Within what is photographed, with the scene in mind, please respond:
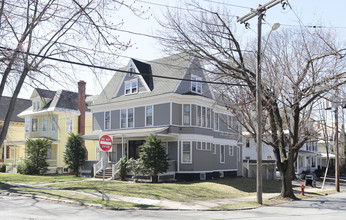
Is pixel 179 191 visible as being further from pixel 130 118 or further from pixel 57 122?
pixel 57 122

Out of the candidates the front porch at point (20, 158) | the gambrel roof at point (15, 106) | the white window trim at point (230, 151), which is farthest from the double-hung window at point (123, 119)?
the gambrel roof at point (15, 106)

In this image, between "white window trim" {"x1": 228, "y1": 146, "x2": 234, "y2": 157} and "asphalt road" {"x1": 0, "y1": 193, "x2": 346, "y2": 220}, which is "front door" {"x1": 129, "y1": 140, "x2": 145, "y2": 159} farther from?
"asphalt road" {"x1": 0, "y1": 193, "x2": 346, "y2": 220}

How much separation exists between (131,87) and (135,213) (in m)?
18.9

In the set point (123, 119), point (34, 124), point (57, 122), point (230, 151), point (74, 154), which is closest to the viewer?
point (123, 119)

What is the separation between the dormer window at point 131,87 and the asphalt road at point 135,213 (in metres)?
16.0

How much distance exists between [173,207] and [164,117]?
13470mm

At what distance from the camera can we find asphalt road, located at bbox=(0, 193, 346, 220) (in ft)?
40.0

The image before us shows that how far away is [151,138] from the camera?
25.6 m

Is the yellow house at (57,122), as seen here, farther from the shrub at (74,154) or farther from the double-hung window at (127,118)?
the double-hung window at (127,118)

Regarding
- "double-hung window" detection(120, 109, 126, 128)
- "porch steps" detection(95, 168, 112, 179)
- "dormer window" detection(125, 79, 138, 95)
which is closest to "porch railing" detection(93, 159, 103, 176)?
"porch steps" detection(95, 168, 112, 179)

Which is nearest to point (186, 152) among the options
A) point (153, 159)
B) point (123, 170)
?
point (153, 159)

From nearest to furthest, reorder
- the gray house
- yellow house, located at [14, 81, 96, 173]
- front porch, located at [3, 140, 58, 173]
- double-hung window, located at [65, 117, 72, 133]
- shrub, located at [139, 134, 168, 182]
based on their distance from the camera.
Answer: shrub, located at [139, 134, 168, 182] → the gray house → front porch, located at [3, 140, 58, 173] → yellow house, located at [14, 81, 96, 173] → double-hung window, located at [65, 117, 72, 133]

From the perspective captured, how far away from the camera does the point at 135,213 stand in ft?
44.3

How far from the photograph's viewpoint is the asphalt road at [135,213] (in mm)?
12188
